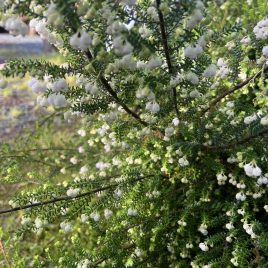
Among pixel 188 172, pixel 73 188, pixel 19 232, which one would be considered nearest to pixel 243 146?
pixel 188 172

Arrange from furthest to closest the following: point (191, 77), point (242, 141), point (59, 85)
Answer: point (242, 141) < point (191, 77) < point (59, 85)

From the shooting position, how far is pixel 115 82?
1.52 meters

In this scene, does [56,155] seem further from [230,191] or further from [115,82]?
[115,82]

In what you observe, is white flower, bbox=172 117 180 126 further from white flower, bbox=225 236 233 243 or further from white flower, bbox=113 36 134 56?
white flower, bbox=113 36 134 56

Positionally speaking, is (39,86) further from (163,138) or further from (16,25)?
(163,138)

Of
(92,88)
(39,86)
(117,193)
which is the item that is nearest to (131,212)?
(117,193)

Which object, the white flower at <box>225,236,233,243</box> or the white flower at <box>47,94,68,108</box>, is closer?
the white flower at <box>47,94,68,108</box>

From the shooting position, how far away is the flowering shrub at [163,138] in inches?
49.9

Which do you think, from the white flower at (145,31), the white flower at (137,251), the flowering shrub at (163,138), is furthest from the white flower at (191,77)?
the white flower at (137,251)

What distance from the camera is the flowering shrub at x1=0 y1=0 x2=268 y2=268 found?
127cm

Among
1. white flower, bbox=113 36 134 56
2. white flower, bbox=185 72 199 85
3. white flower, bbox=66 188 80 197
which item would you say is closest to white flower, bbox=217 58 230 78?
white flower, bbox=185 72 199 85

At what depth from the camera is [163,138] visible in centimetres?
190

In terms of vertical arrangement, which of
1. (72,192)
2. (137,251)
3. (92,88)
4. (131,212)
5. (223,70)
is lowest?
(137,251)

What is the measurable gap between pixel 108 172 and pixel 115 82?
929mm
